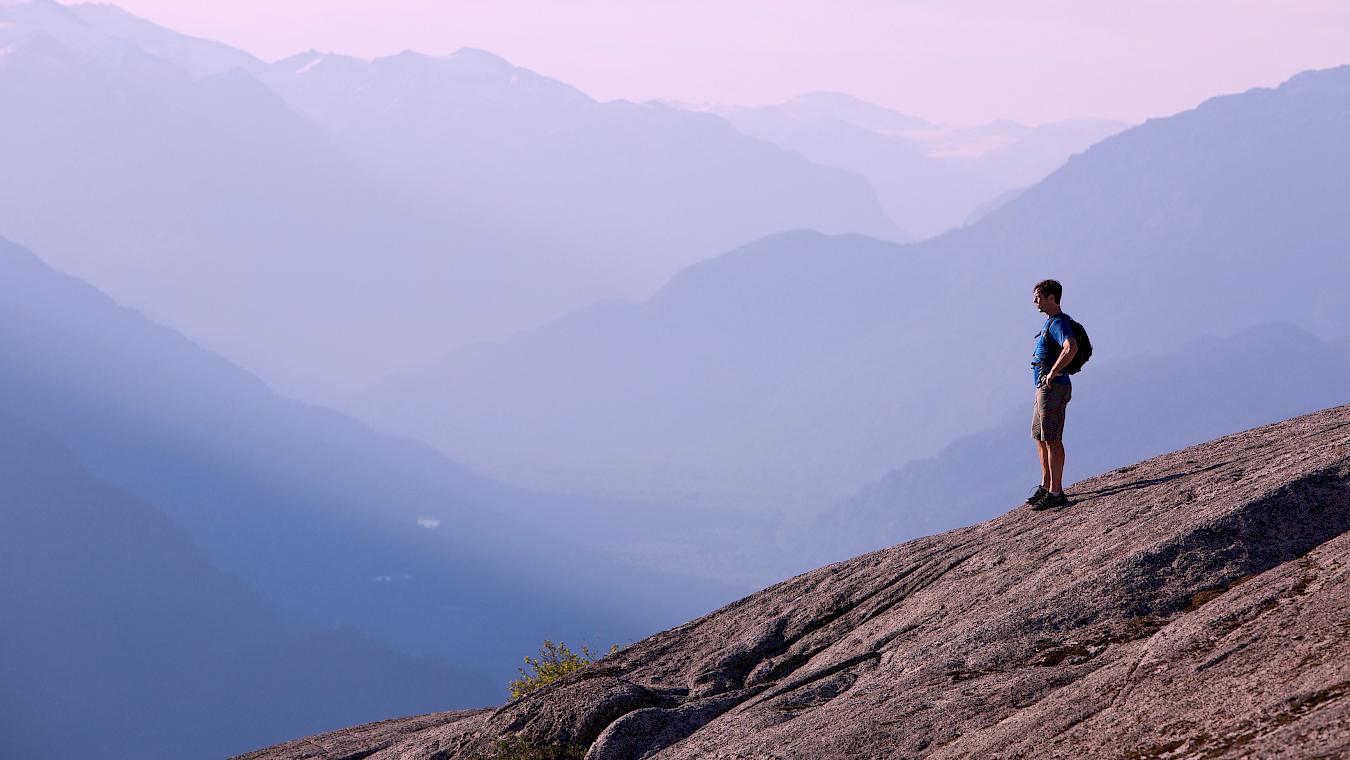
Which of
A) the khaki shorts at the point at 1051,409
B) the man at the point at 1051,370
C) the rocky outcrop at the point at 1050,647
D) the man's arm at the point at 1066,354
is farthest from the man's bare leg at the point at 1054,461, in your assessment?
the man's arm at the point at 1066,354

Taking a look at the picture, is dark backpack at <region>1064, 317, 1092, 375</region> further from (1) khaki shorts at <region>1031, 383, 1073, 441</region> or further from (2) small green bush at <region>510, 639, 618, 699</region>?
(2) small green bush at <region>510, 639, 618, 699</region>

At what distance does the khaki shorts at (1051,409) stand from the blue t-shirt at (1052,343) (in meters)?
0.15

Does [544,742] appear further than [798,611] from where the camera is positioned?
No

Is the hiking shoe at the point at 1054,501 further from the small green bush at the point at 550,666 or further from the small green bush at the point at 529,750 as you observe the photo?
Answer: the small green bush at the point at 550,666

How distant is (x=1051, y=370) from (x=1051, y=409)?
668 mm

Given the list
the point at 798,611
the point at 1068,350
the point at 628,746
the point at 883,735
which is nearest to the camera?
the point at 883,735

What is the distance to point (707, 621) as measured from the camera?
931 inches

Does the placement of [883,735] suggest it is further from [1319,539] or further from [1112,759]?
[1319,539]

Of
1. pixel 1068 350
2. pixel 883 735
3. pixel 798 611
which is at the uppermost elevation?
pixel 1068 350

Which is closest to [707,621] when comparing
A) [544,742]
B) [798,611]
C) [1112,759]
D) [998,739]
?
[798,611]

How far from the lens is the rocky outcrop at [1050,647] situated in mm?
12453

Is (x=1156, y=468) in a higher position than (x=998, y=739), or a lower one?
higher

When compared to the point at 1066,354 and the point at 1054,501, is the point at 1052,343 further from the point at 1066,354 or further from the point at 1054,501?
the point at 1054,501

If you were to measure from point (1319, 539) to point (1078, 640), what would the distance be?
3.31 m
